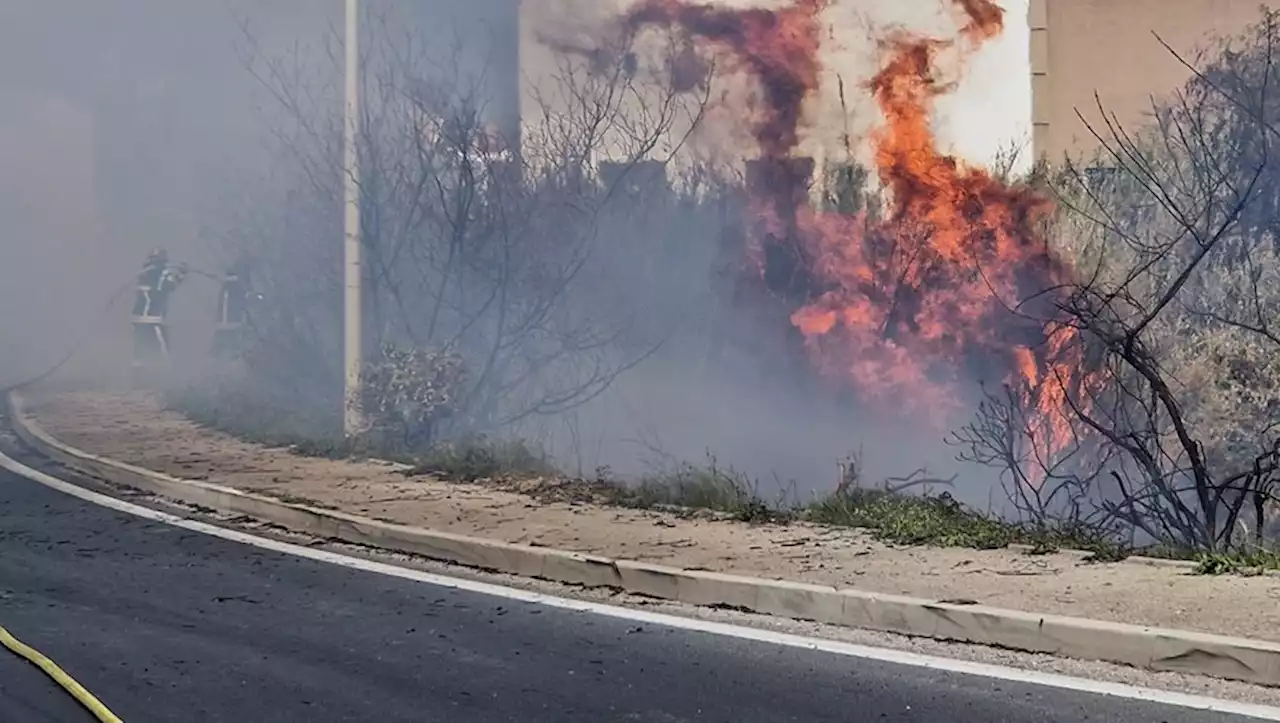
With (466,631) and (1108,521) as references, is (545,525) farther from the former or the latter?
(1108,521)

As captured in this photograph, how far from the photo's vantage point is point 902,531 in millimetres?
6285

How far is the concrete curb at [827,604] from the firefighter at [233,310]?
222 inches

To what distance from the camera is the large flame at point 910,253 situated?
985 cm

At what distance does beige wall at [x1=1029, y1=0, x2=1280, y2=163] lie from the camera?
36.7ft

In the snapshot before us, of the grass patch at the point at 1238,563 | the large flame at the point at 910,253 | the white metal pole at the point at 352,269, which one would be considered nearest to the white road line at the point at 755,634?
A: the grass patch at the point at 1238,563

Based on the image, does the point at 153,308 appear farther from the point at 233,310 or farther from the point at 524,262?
the point at 524,262

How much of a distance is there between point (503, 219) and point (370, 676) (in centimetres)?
622

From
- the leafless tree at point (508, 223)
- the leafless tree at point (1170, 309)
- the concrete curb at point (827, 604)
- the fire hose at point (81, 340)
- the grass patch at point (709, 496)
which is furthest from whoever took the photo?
the fire hose at point (81, 340)

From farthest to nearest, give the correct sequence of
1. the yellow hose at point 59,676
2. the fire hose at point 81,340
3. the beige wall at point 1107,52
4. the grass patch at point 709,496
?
the fire hose at point 81,340 → the beige wall at point 1107,52 → the grass patch at point 709,496 → the yellow hose at point 59,676

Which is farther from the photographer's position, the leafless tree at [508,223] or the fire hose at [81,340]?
the fire hose at [81,340]

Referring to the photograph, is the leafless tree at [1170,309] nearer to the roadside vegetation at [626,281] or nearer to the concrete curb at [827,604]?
the roadside vegetation at [626,281]

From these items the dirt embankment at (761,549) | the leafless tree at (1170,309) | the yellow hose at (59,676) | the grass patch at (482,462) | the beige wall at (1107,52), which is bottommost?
the yellow hose at (59,676)

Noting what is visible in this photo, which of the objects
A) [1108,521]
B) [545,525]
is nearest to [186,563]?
[545,525]

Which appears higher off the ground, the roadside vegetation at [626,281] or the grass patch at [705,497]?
the roadside vegetation at [626,281]
